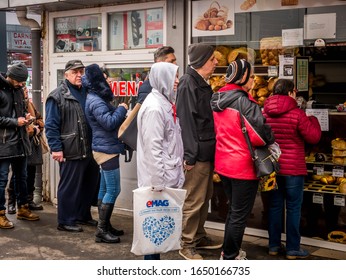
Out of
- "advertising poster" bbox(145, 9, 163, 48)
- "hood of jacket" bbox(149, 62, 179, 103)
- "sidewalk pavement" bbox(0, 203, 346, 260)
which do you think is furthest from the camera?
"advertising poster" bbox(145, 9, 163, 48)

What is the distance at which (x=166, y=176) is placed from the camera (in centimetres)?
476

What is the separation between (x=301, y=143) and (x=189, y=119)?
3.71ft

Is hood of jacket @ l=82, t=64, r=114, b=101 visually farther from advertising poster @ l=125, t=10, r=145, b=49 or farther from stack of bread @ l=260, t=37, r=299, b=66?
stack of bread @ l=260, t=37, r=299, b=66

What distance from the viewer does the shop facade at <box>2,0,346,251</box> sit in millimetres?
6402

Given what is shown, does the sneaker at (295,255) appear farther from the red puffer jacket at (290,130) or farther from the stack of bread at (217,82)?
the stack of bread at (217,82)

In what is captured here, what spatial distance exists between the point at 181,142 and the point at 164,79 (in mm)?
544

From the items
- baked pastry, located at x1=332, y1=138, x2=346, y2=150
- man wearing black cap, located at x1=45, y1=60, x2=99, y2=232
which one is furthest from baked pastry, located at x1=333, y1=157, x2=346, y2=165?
man wearing black cap, located at x1=45, y1=60, x2=99, y2=232

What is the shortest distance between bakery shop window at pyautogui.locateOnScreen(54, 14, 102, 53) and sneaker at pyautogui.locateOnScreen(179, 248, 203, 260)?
3.49 m

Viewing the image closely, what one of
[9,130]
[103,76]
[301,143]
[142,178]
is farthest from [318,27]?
[9,130]

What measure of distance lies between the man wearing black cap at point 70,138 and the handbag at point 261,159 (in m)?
2.51

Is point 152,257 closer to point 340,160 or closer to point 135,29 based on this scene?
point 340,160

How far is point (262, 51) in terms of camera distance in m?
6.80

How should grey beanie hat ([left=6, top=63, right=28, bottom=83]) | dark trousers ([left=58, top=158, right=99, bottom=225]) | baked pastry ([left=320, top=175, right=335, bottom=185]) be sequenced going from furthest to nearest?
dark trousers ([left=58, top=158, right=99, bottom=225]) < grey beanie hat ([left=6, top=63, right=28, bottom=83]) < baked pastry ([left=320, top=175, right=335, bottom=185])

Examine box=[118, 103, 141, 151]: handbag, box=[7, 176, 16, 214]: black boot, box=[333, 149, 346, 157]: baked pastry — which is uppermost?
box=[118, 103, 141, 151]: handbag
